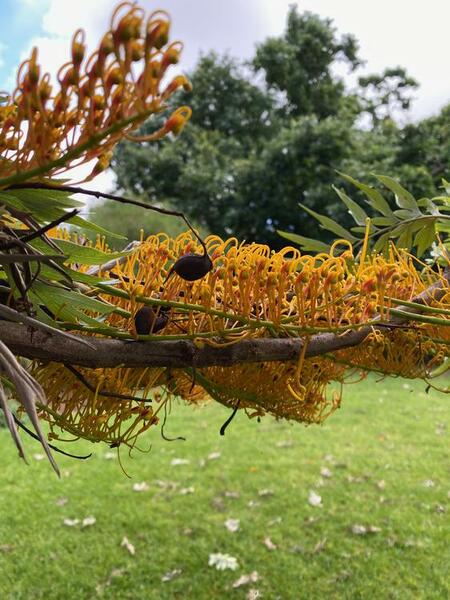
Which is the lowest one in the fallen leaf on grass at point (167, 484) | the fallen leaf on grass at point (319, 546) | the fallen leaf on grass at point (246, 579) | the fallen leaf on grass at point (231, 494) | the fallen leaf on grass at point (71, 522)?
the fallen leaf on grass at point (71, 522)

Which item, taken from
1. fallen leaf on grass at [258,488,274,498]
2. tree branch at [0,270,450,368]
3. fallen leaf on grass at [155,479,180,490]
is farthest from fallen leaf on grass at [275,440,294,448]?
tree branch at [0,270,450,368]

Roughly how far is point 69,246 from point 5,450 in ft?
12.1

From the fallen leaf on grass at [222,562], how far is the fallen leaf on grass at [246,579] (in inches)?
2.9

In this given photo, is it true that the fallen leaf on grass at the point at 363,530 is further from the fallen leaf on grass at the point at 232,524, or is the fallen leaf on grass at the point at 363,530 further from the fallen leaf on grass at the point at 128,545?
the fallen leaf on grass at the point at 128,545

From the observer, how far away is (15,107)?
44cm

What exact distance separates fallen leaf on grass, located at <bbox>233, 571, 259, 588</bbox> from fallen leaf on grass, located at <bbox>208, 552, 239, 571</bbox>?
2.9 inches

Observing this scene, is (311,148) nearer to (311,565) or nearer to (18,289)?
(311,565)

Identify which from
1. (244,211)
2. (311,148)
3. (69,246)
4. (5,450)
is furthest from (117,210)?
(69,246)

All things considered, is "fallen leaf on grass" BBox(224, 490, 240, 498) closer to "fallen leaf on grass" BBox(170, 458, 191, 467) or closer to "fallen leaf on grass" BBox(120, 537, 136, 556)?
"fallen leaf on grass" BBox(170, 458, 191, 467)

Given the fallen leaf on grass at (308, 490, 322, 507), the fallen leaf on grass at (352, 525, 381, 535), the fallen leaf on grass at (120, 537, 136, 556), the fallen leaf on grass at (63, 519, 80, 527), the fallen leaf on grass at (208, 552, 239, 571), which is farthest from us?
the fallen leaf on grass at (308, 490, 322, 507)

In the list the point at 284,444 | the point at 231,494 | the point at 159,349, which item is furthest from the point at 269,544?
the point at 159,349

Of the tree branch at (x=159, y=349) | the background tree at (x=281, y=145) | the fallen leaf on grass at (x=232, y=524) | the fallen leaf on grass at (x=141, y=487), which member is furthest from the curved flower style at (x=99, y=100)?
the background tree at (x=281, y=145)

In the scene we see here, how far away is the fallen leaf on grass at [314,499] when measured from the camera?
2994 millimetres

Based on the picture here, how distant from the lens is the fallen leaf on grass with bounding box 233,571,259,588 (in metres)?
2.29
